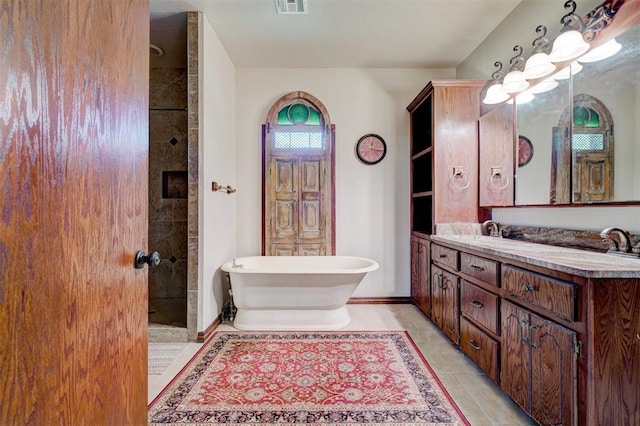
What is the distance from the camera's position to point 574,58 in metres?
1.80

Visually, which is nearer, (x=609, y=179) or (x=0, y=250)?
(x=0, y=250)

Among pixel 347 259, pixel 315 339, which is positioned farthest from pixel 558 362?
pixel 347 259

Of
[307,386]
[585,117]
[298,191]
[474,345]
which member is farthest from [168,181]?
[585,117]

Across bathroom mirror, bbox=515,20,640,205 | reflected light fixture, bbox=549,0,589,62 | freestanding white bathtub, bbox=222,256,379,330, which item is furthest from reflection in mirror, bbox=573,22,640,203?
freestanding white bathtub, bbox=222,256,379,330

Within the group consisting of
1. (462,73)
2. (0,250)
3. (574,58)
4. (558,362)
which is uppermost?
(462,73)

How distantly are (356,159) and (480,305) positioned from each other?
2040mm

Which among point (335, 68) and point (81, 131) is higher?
point (335, 68)

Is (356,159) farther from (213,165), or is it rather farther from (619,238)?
(619,238)

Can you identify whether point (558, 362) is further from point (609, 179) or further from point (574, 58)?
point (574, 58)

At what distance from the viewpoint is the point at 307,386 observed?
181 cm

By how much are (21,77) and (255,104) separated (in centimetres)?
305

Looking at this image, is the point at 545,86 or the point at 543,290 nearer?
the point at 543,290

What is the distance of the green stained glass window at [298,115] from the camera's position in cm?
344

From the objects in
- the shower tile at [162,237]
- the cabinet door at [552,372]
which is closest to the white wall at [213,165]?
the shower tile at [162,237]
